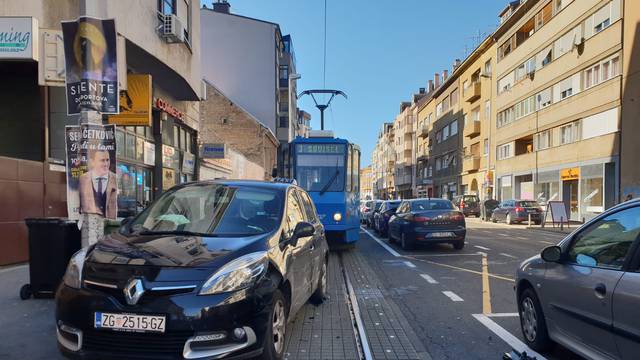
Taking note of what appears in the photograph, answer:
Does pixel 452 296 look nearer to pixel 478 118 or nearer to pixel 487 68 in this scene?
pixel 487 68

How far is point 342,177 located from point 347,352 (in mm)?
8676

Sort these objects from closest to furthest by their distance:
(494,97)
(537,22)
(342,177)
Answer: (342,177)
(537,22)
(494,97)

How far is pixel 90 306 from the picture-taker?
12.2 ft

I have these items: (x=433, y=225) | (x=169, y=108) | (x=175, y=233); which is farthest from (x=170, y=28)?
(x=175, y=233)

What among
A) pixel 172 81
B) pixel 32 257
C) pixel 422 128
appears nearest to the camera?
pixel 32 257

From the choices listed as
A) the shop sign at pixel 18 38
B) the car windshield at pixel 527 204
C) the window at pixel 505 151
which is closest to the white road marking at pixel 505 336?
the shop sign at pixel 18 38

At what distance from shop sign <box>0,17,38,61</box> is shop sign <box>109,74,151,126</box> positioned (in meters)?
3.81

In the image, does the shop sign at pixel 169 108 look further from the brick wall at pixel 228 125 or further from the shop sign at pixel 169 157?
the brick wall at pixel 228 125

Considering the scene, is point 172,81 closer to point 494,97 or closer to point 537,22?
point 537,22

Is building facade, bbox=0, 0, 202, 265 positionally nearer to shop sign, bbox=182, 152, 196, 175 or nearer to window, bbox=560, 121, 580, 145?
shop sign, bbox=182, 152, 196, 175

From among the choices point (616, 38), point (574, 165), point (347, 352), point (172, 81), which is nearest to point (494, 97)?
point (574, 165)

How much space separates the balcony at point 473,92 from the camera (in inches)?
1918

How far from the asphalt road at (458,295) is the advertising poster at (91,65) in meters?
4.77

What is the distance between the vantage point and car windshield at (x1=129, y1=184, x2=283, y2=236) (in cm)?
477
